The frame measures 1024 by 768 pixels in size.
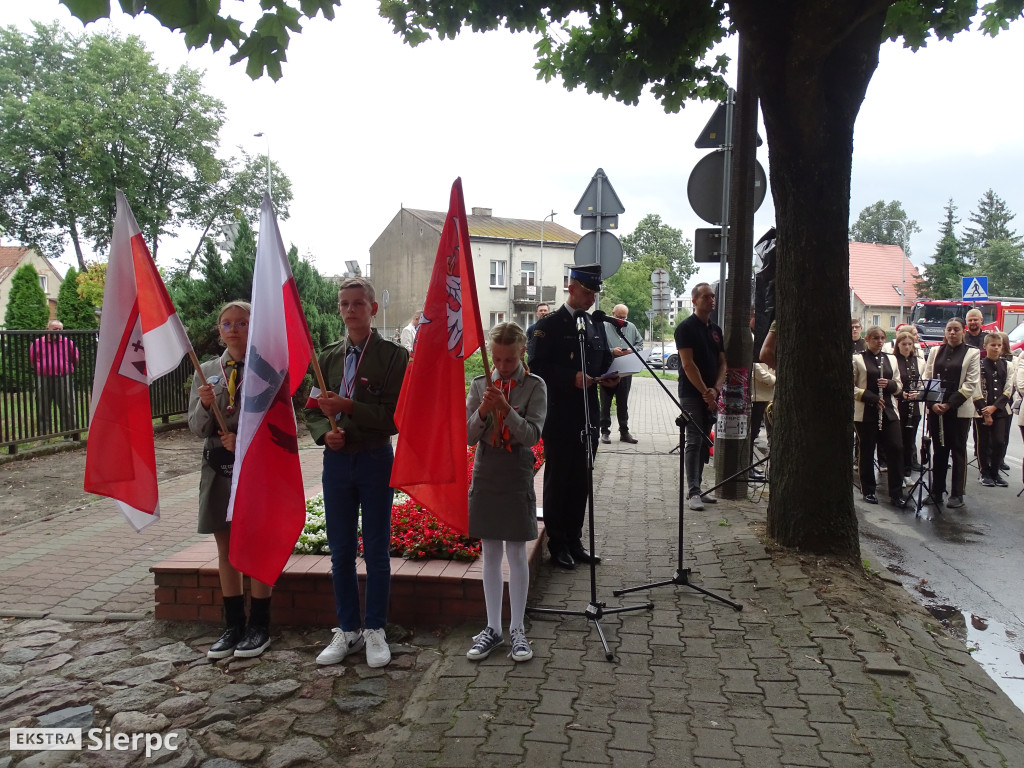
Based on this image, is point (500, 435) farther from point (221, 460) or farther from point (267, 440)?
point (221, 460)

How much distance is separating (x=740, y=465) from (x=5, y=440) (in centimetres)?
935

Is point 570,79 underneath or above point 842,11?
above

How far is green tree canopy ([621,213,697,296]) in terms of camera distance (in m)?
116

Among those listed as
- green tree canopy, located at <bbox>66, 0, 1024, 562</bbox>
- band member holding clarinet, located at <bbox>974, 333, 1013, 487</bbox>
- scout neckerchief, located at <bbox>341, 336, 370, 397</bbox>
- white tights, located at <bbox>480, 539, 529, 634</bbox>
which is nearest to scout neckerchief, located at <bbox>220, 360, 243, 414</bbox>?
scout neckerchief, located at <bbox>341, 336, 370, 397</bbox>

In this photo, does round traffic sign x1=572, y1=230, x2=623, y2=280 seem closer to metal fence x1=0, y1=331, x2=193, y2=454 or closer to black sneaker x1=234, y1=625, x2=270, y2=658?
black sneaker x1=234, y1=625, x2=270, y2=658

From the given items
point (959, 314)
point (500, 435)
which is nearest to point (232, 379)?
point (500, 435)

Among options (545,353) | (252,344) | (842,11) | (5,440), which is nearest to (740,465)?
(545,353)

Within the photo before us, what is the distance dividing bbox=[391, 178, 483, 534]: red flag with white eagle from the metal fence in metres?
7.75

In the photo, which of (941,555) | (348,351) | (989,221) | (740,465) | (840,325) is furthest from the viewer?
(989,221)

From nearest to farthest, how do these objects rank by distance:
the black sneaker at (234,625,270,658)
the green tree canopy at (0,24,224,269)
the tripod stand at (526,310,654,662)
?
1. the black sneaker at (234,625,270,658)
2. the tripod stand at (526,310,654,662)
3. the green tree canopy at (0,24,224,269)

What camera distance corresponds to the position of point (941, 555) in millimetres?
6699

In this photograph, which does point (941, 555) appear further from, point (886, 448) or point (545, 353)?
point (545, 353)

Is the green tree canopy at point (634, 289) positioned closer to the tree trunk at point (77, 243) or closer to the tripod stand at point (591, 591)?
the tree trunk at point (77, 243)

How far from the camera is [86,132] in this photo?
40.2 meters
